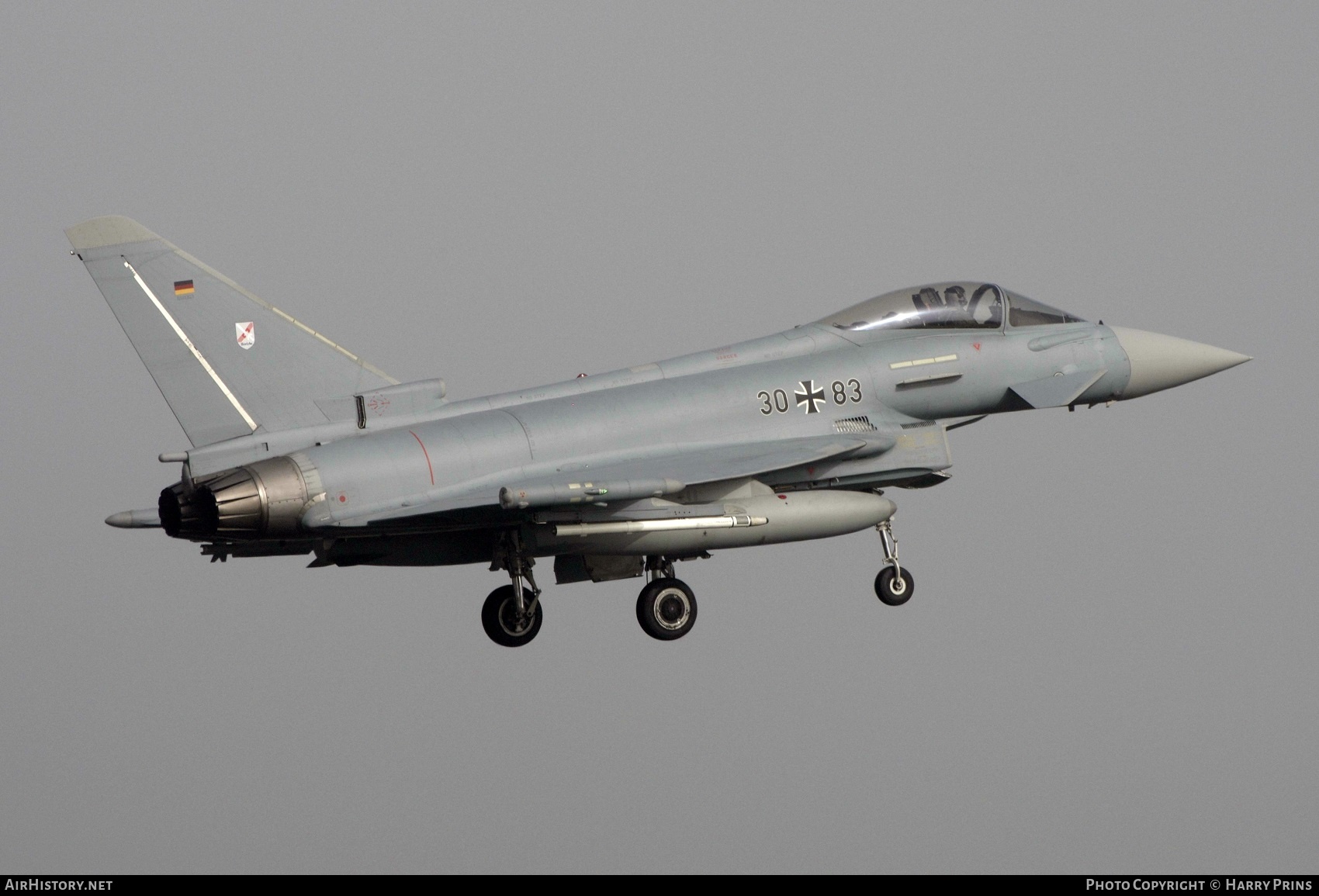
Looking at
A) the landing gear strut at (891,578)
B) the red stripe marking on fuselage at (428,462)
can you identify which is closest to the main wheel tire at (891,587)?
the landing gear strut at (891,578)

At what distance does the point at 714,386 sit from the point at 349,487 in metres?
4.08

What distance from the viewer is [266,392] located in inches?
699

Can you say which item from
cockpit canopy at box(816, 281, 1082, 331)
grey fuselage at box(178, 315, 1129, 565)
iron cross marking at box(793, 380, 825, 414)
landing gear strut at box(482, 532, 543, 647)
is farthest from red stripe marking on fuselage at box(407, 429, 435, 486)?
cockpit canopy at box(816, 281, 1082, 331)

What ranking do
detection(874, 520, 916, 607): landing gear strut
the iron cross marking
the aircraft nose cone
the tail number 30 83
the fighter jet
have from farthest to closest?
the aircraft nose cone, detection(874, 520, 916, 607): landing gear strut, the iron cross marking, the tail number 30 83, the fighter jet

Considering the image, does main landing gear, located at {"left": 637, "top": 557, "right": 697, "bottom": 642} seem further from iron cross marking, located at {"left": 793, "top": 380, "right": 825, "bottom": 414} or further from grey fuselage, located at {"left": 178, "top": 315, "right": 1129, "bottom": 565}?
iron cross marking, located at {"left": 793, "top": 380, "right": 825, "bottom": 414}

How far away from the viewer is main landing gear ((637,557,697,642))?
19.2 meters

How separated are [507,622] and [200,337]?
4203 millimetres

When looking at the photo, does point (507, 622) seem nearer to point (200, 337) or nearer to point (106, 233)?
point (200, 337)

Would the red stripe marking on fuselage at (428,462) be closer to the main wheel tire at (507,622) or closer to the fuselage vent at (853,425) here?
the main wheel tire at (507,622)

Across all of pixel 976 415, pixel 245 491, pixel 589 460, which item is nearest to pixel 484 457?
pixel 589 460

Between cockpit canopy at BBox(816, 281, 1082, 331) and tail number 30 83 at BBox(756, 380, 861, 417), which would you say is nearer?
tail number 30 83 at BBox(756, 380, 861, 417)

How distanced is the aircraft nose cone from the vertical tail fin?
8.74 m

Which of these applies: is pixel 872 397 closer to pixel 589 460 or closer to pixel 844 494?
pixel 844 494

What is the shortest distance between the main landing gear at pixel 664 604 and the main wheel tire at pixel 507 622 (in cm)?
108
